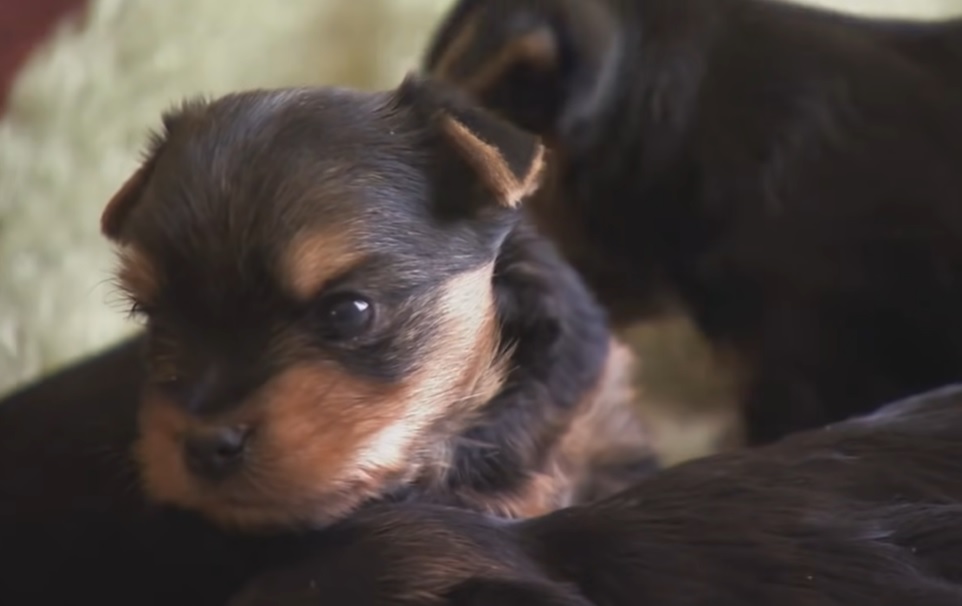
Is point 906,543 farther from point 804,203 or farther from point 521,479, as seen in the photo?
point 804,203

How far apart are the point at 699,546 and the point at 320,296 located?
1.26ft

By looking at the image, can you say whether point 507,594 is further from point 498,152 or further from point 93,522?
point 93,522

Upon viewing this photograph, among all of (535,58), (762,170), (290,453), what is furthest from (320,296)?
(762,170)

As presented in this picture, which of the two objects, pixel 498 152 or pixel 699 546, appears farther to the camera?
pixel 498 152

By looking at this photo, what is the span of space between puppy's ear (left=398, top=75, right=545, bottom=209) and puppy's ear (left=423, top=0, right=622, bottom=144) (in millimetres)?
377

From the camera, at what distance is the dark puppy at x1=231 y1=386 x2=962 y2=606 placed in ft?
3.76

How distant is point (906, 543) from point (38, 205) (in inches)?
56.7

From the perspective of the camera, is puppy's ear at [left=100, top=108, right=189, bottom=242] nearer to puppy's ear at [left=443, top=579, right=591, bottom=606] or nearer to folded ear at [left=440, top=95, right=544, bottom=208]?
folded ear at [left=440, top=95, right=544, bottom=208]

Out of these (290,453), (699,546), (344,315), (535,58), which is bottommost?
(699,546)

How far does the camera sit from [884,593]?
1146mm

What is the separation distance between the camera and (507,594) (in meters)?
1.09

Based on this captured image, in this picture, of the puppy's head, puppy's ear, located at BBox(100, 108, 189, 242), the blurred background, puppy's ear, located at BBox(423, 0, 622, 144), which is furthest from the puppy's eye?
the blurred background

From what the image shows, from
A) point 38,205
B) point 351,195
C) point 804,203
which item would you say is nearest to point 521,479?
point 351,195

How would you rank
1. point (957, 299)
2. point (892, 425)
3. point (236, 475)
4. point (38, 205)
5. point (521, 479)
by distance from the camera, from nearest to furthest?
point (236, 475) → point (892, 425) → point (521, 479) → point (957, 299) → point (38, 205)
